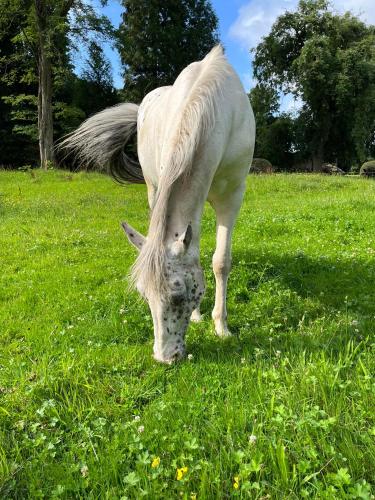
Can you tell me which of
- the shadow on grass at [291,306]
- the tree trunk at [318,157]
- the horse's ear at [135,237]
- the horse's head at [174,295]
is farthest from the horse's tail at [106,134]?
the tree trunk at [318,157]

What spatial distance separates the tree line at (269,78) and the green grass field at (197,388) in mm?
21838

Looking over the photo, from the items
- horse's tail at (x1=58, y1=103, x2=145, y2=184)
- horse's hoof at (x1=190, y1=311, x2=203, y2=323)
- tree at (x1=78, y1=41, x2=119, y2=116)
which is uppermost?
tree at (x1=78, y1=41, x2=119, y2=116)

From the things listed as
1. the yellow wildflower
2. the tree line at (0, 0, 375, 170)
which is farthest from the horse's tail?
the tree line at (0, 0, 375, 170)

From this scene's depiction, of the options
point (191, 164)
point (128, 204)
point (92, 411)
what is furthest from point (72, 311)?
point (128, 204)

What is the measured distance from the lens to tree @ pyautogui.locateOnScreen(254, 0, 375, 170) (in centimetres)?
2925

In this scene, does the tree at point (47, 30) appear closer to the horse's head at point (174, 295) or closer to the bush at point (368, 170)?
the bush at point (368, 170)

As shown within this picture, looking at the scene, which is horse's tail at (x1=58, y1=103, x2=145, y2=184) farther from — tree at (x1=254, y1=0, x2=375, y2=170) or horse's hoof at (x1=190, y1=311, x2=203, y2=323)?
tree at (x1=254, y1=0, x2=375, y2=170)

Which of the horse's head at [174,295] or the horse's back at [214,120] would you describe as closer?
the horse's head at [174,295]

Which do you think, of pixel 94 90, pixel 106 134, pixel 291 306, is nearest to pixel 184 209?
pixel 291 306

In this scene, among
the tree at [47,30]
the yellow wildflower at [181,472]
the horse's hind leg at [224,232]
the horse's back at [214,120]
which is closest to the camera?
the yellow wildflower at [181,472]

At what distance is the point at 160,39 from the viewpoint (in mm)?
32594

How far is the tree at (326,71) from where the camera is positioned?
2925 centimetres

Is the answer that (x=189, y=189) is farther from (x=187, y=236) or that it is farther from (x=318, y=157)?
(x=318, y=157)

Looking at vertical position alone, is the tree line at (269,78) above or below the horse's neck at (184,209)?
above
